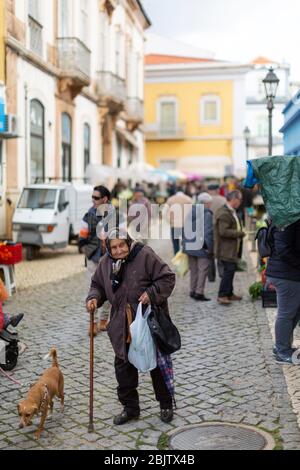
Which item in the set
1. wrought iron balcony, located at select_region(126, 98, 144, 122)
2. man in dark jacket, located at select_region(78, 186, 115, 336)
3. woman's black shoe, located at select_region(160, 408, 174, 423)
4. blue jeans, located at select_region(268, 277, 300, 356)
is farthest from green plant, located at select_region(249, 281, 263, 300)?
wrought iron balcony, located at select_region(126, 98, 144, 122)

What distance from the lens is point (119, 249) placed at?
4.89 metres

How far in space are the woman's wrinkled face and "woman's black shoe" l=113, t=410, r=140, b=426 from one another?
49.8 inches

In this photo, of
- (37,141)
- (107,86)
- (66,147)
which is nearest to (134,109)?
(107,86)

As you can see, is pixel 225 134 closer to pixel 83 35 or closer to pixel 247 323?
pixel 83 35

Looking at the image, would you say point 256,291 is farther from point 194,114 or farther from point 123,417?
point 194,114

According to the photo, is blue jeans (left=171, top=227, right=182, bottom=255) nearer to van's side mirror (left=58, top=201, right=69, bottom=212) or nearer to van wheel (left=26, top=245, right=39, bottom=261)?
van's side mirror (left=58, top=201, right=69, bottom=212)

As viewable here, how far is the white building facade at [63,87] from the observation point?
673 inches

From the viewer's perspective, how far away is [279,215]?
6.00 metres

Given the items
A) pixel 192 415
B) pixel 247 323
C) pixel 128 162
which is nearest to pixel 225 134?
pixel 128 162

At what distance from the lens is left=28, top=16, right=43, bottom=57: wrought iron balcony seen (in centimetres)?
1822

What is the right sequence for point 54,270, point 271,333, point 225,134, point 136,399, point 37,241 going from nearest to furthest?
1. point 136,399
2. point 271,333
3. point 54,270
4. point 37,241
5. point 225,134

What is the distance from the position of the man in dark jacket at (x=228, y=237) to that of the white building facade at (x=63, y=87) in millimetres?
8039

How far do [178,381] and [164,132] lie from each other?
1582 inches
